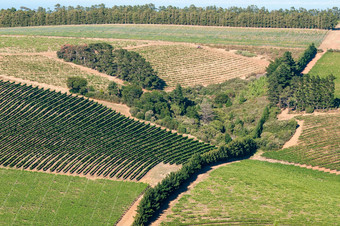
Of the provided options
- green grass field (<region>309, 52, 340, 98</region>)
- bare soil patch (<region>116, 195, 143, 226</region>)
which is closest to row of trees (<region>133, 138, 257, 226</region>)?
bare soil patch (<region>116, 195, 143, 226</region>)

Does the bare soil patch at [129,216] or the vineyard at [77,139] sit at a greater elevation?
the vineyard at [77,139]

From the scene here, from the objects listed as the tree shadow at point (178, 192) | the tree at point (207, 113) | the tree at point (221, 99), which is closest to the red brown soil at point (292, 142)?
the tree shadow at point (178, 192)

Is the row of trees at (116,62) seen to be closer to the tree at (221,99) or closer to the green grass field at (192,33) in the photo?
the tree at (221,99)

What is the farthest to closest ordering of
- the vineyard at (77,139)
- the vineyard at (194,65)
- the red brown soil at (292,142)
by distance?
the vineyard at (194,65), the red brown soil at (292,142), the vineyard at (77,139)

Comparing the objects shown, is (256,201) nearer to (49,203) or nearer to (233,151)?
(233,151)

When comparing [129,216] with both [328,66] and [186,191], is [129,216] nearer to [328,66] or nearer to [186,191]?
[186,191]

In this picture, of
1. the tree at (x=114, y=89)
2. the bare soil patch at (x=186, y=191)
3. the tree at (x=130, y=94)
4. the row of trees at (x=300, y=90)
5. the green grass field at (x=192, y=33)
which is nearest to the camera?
the bare soil patch at (x=186, y=191)

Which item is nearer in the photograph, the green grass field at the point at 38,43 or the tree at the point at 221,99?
the tree at the point at 221,99
